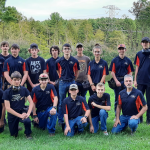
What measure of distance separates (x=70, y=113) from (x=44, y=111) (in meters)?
0.78

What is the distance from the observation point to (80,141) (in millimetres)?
5020

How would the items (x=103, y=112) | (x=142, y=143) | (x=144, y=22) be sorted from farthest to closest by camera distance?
(x=144, y=22) < (x=103, y=112) < (x=142, y=143)

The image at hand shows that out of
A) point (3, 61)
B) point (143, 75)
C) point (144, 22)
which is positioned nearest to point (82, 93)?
point (143, 75)

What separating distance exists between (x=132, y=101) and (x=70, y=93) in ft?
5.84

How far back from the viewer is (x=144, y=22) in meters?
36.6

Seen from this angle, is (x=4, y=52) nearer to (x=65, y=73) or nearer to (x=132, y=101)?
(x=65, y=73)

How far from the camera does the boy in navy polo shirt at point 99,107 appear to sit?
571cm

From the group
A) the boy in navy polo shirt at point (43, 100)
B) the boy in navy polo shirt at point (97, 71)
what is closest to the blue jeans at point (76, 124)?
the boy in navy polo shirt at point (43, 100)

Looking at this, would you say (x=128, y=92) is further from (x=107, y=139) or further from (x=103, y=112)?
(x=107, y=139)

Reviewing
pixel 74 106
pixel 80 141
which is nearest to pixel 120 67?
pixel 74 106

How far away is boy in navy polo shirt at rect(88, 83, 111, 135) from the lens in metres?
5.71

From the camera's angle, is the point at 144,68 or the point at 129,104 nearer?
the point at 129,104

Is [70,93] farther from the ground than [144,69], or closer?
closer

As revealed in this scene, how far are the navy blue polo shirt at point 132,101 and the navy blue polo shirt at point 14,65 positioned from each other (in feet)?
9.96
